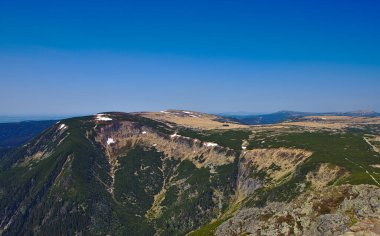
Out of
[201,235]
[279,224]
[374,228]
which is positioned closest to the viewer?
[374,228]

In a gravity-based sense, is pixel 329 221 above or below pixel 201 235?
above

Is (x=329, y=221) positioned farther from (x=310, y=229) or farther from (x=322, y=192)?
(x=322, y=192)

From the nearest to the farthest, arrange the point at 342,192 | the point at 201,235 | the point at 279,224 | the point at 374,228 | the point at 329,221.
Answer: the point at 374,228
the point at 329,221
the point at 279,224
the point at 342,192
the point at 201,235

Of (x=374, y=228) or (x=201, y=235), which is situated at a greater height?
(x=374, y=228)

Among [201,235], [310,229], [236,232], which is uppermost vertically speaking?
[310,229]

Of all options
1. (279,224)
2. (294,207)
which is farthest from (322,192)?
(279,224)

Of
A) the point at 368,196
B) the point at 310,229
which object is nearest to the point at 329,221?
the point at 310,229

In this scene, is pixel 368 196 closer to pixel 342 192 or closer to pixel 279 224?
pixel 342 192

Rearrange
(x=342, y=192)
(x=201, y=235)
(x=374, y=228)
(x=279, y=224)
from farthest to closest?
1. (x=201, y=235)
2. (x=342, y=192)
3. (x=279, y=224)
4. (x=374, y=228)

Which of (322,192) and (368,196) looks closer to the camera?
(368,196)
